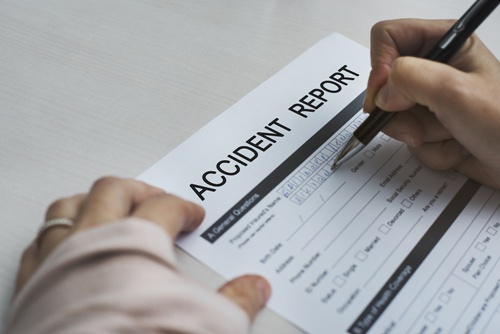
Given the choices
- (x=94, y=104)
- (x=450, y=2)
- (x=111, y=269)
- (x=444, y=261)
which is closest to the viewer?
(x=111, y=269)

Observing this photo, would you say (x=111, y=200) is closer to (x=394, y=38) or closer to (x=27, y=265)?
(x=27, y=265)

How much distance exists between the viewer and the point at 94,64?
68cm

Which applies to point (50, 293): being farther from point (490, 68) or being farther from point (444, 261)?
point (490, 68)

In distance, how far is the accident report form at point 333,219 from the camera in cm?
48

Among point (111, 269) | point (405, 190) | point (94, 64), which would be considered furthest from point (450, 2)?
point (111, 269)

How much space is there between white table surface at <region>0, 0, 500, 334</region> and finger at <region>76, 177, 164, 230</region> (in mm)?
66

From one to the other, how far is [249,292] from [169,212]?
94 mm

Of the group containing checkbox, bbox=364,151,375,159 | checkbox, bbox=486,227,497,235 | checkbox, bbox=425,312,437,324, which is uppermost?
checkbox, bbox=486,227,497,235

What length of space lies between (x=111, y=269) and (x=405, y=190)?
314 mm

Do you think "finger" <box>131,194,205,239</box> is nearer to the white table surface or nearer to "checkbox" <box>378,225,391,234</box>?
the white table surface

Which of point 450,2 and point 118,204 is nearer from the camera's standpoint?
point 118,204

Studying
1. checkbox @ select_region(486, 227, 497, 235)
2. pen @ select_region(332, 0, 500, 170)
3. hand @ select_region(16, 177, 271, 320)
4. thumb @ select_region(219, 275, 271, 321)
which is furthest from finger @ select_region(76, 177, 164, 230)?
checkbox @ select_region(486, 227, 497, 235)

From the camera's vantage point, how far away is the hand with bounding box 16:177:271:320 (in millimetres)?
457

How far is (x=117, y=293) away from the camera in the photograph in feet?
1.27
